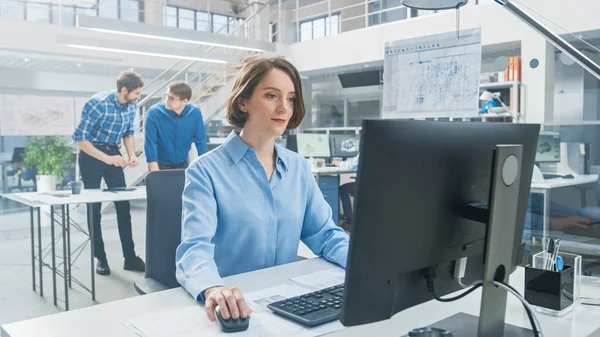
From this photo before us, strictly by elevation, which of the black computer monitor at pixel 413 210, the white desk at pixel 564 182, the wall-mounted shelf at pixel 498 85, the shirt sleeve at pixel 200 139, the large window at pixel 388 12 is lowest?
the white desk at pixel 564 182

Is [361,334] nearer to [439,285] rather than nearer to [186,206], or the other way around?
[439,285]

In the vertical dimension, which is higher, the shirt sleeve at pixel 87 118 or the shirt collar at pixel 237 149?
the shirt sleeve at pixel 87 118

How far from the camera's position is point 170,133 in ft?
12.8

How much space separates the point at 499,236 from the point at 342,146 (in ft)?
18.5

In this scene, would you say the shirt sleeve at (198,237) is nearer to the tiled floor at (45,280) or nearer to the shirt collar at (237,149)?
the shirt collar at (237,149)

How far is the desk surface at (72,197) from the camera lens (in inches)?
117

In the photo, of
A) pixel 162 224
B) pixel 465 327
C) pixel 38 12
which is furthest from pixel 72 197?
pixel 38 12

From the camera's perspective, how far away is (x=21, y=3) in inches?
294

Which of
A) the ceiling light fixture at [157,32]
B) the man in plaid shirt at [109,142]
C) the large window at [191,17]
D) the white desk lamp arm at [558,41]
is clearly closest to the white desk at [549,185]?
the white desk lamp arm at [558,41]

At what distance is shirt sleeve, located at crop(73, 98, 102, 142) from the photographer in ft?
12.0

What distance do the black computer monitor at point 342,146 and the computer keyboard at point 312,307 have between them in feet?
17.5

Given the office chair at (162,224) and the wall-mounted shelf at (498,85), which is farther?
the wall-mounted shelf at (498,85)

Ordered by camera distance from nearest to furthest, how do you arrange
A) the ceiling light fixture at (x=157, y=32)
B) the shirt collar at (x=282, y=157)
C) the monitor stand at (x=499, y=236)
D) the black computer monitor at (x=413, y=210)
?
1. the black computer monitor at (x=413, y=210)
2. the monitor stand at (x=499, y=236)
3. the shirt collar at (x=282, y=157)
4. the ceiling light fixture at (x=157, y=32)

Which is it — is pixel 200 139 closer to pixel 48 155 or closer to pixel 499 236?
pixel 499 236
